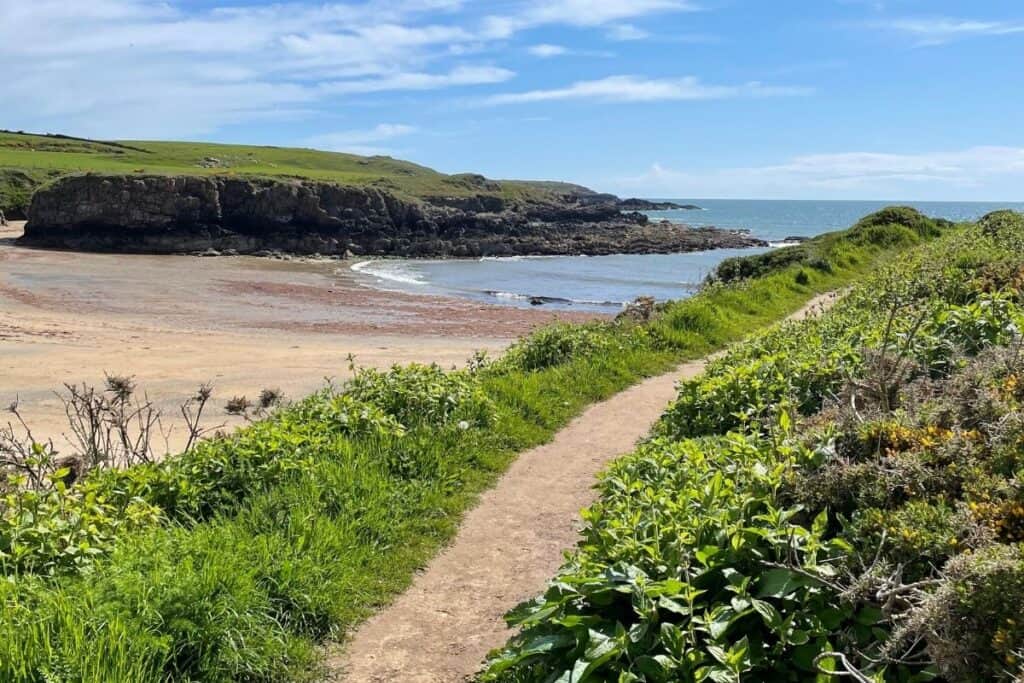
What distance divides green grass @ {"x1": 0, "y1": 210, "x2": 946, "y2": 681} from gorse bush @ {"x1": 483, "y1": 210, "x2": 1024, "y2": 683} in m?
1.33

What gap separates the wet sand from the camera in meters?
18.2

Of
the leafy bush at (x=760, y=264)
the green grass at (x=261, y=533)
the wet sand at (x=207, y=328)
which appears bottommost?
the wet sand at (x=207, y=328)

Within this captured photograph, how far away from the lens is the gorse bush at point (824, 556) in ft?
9.94

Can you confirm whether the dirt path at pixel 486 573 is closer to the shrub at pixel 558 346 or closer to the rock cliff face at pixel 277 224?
the shrub at pixel 558 346

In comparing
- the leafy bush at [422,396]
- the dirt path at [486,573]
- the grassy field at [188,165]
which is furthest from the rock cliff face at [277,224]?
the dirt path at [486,573]

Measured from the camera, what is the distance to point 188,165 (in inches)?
3752

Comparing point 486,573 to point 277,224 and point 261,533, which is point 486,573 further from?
point 277,224

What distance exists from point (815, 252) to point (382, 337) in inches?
558

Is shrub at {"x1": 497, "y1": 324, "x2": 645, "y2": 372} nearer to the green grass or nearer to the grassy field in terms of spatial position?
the green grass

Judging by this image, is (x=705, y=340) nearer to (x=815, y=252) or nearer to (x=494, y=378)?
(x=494, y=378)

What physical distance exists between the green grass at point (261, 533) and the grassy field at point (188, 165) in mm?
71683

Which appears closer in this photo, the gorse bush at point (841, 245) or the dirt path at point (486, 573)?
the dirt path at point (486, 573)

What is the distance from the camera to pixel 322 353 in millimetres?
22672

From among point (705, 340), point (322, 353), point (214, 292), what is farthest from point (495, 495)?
point (214, 292)
